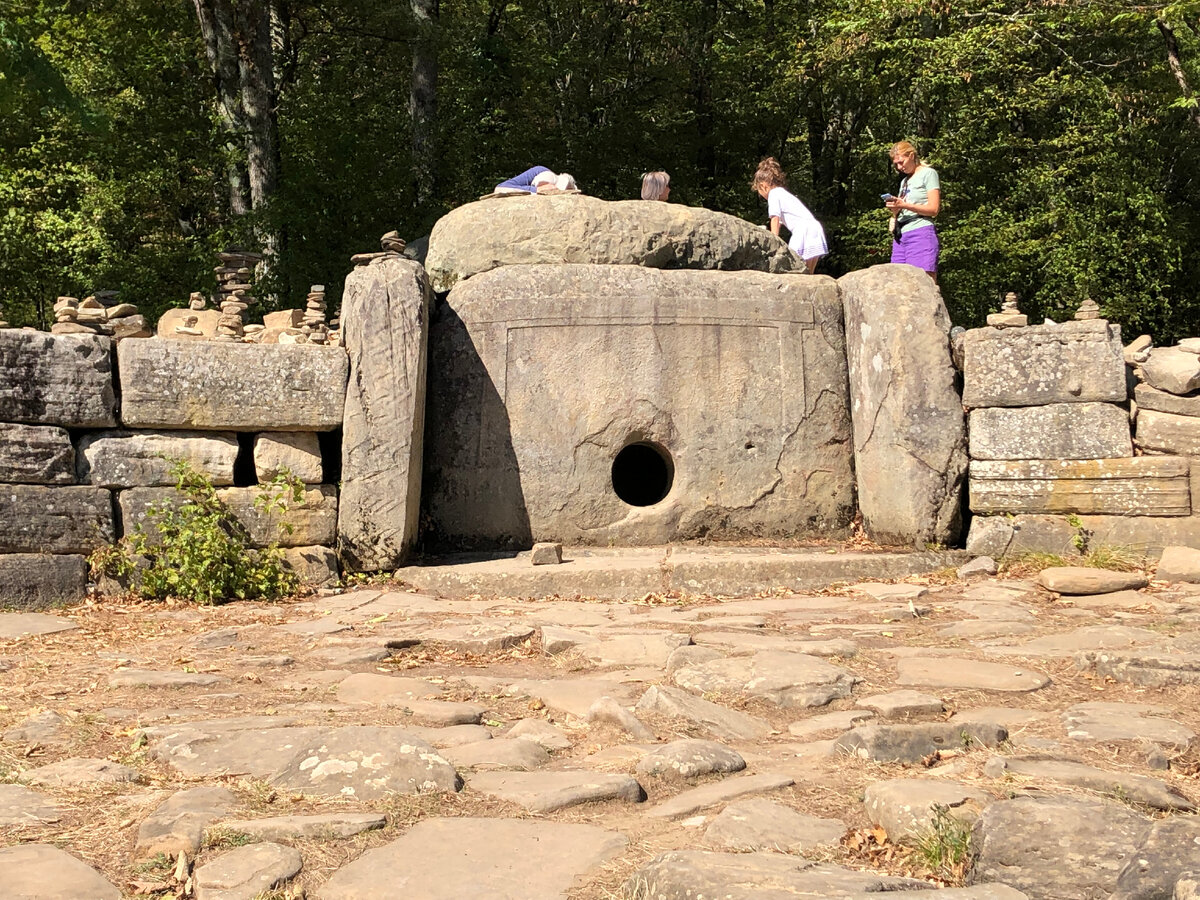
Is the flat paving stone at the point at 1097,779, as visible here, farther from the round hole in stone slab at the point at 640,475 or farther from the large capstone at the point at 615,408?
the round hole in stone slab at the point at 640,475

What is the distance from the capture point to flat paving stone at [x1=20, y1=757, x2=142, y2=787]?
3.23 meters

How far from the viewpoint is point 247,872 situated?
2578mm

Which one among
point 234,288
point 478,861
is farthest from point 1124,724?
point 234,288

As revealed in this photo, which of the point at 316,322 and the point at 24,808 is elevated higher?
the point at 316,322

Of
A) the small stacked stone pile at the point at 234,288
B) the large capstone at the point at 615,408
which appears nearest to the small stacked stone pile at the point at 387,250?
the large capstone at the point at 615,408

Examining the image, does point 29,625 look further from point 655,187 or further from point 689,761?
point 655,187

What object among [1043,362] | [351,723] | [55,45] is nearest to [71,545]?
[351,723]

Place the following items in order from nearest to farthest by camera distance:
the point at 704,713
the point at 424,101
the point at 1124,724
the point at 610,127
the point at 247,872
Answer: the point at 247,872 < the point at 1124,724 < the point at 704,713 < the point at 424,101 < the point at 610,127

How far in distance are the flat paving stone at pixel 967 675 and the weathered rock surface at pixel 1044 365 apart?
2808 millimetres

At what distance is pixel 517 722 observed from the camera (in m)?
3.90

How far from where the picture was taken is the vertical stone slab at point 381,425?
650 centimetres

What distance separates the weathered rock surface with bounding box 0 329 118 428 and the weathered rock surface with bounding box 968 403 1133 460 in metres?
4.97

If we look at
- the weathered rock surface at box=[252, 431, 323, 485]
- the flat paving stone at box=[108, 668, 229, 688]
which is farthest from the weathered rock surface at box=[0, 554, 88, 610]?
the flat paving stone at box=[108, 668, 229, 688]

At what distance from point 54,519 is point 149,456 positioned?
1.90 ft
